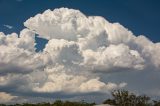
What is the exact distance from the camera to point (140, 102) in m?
138

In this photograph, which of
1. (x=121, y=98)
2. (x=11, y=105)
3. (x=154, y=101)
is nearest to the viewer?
(x=121, y=98)

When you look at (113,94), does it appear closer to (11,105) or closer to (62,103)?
(62,103)

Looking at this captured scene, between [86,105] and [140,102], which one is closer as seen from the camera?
[140,102]

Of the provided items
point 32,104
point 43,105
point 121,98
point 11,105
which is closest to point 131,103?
point 121,98

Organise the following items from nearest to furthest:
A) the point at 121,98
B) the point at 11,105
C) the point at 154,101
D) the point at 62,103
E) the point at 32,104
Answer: the point at 121,98, the point at 62,103, the point at 154,101, the point at 32,104, the point at 11,105

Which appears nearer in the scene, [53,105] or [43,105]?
[53,105]

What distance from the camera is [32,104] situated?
16412 cm

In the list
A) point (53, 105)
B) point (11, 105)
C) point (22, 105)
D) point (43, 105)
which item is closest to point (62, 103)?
point (53, 105)

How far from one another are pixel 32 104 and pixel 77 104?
2558 centimetres

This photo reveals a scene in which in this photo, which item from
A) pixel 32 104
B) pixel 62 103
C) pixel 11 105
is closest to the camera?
pixel 62 103

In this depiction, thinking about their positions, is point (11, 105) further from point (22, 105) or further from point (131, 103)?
point (131, 103)

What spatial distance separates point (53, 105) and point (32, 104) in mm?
22607

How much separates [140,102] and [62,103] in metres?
28.0

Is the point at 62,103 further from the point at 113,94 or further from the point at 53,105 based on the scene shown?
the point at 113,94
